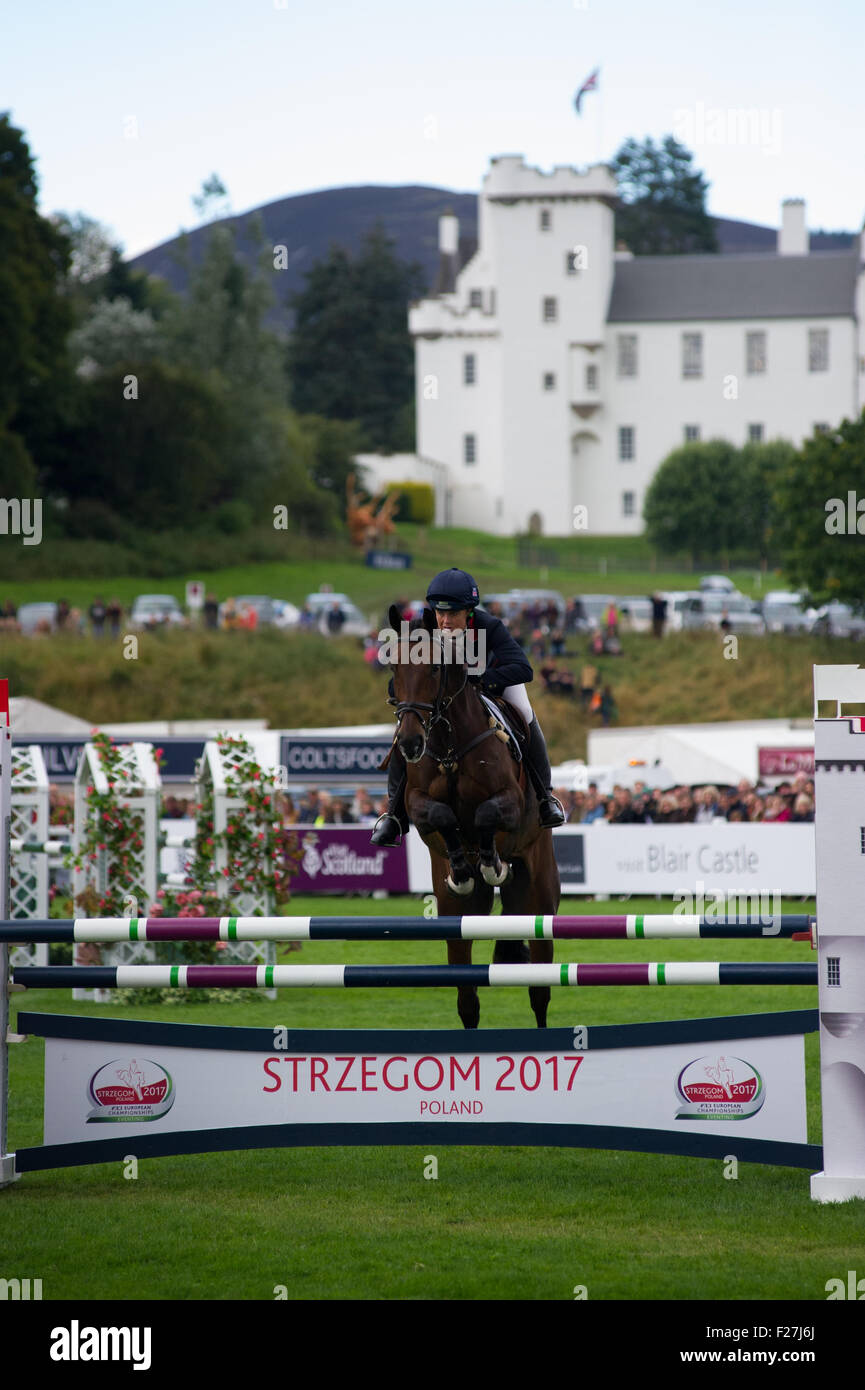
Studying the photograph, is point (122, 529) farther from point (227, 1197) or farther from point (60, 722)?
point (227, 1197)

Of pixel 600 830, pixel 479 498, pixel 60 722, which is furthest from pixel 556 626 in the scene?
pixel 479 498

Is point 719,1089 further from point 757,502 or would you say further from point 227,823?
point 757,502

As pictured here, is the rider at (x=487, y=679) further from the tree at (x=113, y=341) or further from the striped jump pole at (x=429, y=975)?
the tree at (x=113, y=341)

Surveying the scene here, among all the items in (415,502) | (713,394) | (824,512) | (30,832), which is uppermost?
(713,394)

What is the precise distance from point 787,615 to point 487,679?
4060 cm

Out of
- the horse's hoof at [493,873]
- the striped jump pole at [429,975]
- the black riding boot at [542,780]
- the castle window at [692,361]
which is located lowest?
the striped jump pole at [429,975]

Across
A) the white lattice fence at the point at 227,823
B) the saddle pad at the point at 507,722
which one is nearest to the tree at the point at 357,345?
the white lattice fence at the point at 227,823

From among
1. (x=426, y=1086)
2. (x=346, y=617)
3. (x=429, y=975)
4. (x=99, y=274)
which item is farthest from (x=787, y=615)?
(x=99, y=274)

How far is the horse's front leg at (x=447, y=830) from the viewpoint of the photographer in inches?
323

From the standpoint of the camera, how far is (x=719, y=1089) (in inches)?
268

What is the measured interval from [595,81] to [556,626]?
38.3 metres

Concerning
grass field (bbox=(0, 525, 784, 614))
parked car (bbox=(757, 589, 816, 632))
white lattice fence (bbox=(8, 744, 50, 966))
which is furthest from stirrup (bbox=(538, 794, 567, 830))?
grass field (bbox=(0, 525, 784, 614))

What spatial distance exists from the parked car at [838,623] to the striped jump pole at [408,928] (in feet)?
131

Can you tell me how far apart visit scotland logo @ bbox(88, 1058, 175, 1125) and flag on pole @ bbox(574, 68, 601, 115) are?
232ft
